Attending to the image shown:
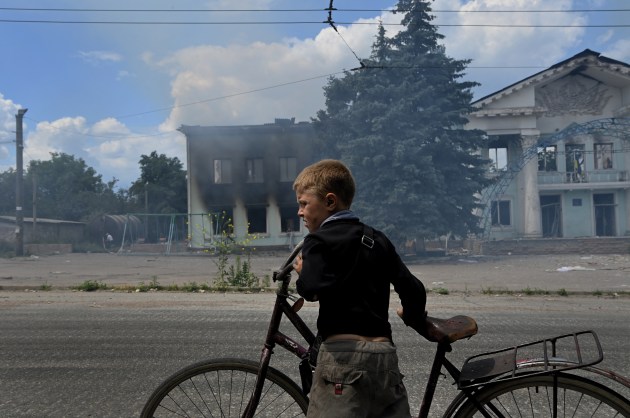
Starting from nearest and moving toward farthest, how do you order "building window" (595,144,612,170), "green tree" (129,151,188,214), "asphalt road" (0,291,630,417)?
"asphalt road" (0,291,630,417) < "building window" (595,144,612,170) < "green tree" (129,151,188,214)

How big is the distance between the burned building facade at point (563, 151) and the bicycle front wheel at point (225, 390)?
114 feet

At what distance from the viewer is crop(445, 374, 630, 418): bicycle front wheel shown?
211cm

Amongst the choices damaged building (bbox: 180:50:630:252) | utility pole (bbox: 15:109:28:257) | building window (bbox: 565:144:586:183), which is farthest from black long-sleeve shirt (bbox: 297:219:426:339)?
building window (bbox: 565:144:586:183)

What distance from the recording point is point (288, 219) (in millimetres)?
36938

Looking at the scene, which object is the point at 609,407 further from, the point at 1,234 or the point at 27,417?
the point at 1,234

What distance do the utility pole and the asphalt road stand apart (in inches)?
723

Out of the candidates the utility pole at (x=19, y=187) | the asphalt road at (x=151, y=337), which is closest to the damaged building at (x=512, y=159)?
the utility pole at (x=19, y=187)

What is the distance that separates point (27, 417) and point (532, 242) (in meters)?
28.4

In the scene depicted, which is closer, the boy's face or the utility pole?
the boy's face

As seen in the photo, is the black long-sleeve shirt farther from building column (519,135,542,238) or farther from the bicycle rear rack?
building column (519,135,542,238)

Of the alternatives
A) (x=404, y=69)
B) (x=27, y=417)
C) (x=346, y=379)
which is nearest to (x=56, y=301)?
(x=27, y=417)

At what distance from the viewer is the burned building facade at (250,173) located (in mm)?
36844

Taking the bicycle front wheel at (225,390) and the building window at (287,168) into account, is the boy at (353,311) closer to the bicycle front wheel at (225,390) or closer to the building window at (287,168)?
the bicycle front wheel at (225,390)

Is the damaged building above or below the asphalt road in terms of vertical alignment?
above
